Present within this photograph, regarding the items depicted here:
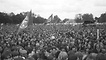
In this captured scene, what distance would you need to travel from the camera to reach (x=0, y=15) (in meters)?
74.1

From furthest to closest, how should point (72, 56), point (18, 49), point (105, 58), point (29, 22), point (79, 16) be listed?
1. point (79, 16)
2. point (29, 22)
3. point (18, 49)
4. point (72, 56)
5. point (105, 58)

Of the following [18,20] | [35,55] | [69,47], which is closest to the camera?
[35,55]

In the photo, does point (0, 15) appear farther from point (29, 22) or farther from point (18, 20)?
point (29, 22)

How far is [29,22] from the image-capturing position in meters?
15.6

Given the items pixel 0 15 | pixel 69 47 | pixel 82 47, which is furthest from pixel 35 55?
pixel 0 15

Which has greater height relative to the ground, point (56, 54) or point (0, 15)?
point (0, 15)

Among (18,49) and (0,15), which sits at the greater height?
(0,15)

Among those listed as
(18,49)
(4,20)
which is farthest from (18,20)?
(18,49)

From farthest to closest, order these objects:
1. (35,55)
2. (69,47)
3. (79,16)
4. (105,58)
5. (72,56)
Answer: (79,16)
(69,47)
(35,55)
(72,56)
(105,58)

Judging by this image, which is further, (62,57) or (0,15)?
(0,15)

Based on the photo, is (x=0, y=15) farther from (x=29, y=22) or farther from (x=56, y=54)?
(x=56, y=54)

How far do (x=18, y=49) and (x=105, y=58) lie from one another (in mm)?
4641

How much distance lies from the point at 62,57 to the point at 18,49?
2782 mm

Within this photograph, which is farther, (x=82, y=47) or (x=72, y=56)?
(x=82, y=47)
